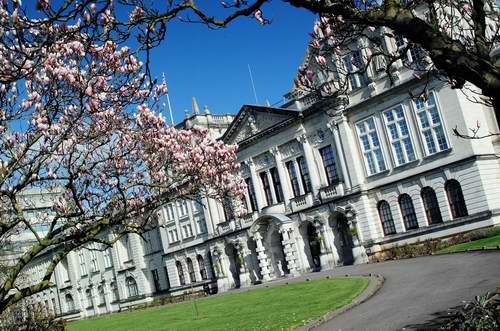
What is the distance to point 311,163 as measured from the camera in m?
47.7

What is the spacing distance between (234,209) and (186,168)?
3765mm

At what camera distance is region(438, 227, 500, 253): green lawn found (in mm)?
29594

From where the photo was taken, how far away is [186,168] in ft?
60.0

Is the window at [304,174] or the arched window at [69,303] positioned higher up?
the window at [304,174]

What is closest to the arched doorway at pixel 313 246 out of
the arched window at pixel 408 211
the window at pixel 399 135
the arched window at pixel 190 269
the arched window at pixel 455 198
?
the arched window at pixel 408 211

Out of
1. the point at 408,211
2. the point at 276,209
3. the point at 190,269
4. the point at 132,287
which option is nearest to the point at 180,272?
the point at 190,269

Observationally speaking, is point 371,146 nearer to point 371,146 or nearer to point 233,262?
point 371,146

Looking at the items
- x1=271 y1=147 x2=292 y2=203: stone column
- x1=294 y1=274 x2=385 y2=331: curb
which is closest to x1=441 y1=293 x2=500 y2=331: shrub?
x1=294 y1=274 x2=385 y2=331: curb

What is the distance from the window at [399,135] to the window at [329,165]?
5.86 m

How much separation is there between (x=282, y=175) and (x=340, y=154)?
22.8ft

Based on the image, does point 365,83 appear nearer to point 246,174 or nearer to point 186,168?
point 246,174

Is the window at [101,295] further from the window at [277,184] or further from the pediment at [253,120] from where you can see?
the window at [277,184]

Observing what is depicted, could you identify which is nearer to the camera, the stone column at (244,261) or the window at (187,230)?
the stone column at (244,261)

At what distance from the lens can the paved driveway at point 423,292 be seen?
15906 mm
